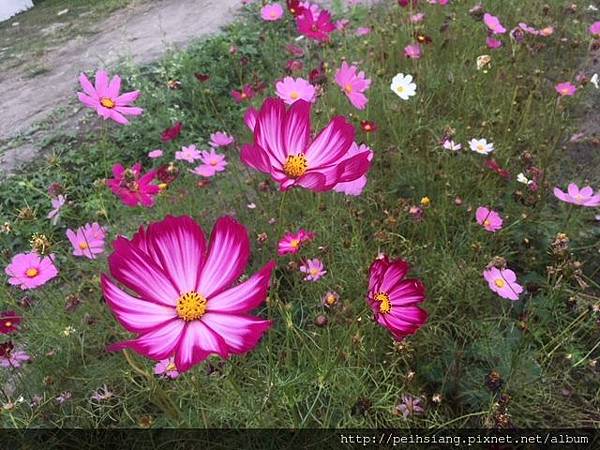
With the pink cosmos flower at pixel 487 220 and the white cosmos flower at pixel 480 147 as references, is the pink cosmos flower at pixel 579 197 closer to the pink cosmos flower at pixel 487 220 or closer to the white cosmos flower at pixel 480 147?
the pink cosmos flower at pixel 487 220

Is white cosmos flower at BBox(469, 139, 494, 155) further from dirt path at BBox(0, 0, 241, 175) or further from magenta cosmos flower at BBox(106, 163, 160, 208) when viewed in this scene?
dirt path at BBox(0, 0, 241, 175)

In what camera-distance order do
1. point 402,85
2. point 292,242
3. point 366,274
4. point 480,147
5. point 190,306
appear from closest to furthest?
point 190,306, point 292,242, point 366,274, point 480,147, point 402,85

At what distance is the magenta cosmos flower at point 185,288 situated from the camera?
73cm

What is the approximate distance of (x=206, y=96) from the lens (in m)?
2.91

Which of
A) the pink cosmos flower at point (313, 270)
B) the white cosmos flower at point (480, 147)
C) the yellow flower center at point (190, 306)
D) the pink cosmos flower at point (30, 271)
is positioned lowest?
the white cosmos flower at point (480, 147)

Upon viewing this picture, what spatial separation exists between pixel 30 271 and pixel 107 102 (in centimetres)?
55

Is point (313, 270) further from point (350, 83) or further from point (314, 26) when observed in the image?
point (314, 26)

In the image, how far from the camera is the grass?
1.23 metres

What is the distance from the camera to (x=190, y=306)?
31.8 inches

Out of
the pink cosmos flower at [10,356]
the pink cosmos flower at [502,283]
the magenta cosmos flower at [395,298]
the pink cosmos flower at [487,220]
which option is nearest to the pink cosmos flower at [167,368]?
the pink cosmos flower at [10,356]

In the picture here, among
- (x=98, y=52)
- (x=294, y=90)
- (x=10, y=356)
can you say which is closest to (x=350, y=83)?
(x=294, y=90)

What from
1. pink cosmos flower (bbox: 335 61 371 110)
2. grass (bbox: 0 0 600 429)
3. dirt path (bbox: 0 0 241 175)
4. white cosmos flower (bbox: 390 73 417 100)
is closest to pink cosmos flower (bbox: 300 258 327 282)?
grass (bbox: 0 0 600 429)

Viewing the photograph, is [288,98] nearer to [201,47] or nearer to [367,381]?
[367,381]

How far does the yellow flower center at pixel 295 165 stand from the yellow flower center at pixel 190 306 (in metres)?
0.27
